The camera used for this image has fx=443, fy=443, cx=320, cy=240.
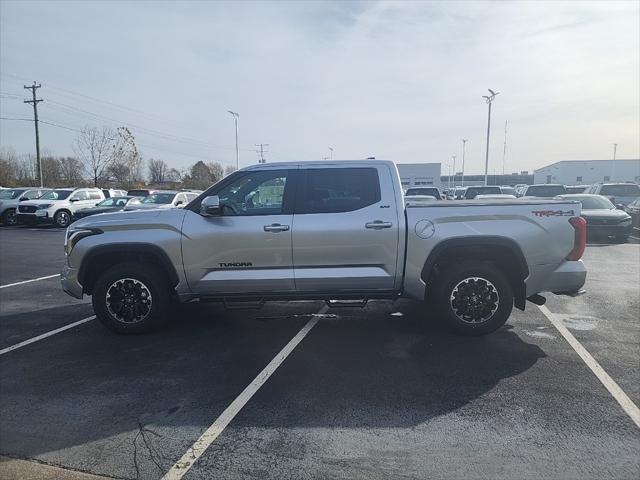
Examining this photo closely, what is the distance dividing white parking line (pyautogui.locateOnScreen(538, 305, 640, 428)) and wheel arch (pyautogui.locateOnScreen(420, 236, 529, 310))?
0.70m

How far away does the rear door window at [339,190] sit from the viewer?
17.2 feet

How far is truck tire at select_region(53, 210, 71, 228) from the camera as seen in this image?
21527 millimetres

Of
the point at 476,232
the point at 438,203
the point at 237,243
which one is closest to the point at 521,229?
the point at 476,232

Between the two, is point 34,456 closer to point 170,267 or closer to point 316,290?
point 170,267

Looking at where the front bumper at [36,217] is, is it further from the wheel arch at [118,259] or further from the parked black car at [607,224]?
the parked black car at [607,224]

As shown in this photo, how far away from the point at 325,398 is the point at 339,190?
2474 millimetres

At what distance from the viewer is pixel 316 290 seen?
523cm

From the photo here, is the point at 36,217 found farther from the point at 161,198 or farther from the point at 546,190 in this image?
the point at 546,190

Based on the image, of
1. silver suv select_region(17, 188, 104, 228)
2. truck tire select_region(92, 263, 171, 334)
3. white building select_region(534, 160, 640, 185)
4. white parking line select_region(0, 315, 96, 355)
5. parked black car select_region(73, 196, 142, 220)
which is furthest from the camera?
white building select_region(534, 160, 640, 185)

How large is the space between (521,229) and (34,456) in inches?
196

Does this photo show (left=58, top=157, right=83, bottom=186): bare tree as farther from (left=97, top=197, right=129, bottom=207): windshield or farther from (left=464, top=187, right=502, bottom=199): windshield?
(left=464, top=187, right=502, bottom=199): windshield

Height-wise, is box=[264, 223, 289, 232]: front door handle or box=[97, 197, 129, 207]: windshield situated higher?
box=[264, 223, 289, 232]: front door handle

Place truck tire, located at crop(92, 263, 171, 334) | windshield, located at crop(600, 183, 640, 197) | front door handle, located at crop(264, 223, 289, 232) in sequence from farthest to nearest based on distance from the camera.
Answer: windshield, located at crop(600, 183, 640, 197), truck tire, located at crop(92, 263, 171, 334), front door handle, located at crop(264, 223, 289, 232)

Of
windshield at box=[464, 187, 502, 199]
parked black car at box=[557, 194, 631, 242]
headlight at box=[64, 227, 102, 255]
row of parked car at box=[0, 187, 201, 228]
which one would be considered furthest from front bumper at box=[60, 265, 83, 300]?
windshield at box=[464, 187, 502, 199]
